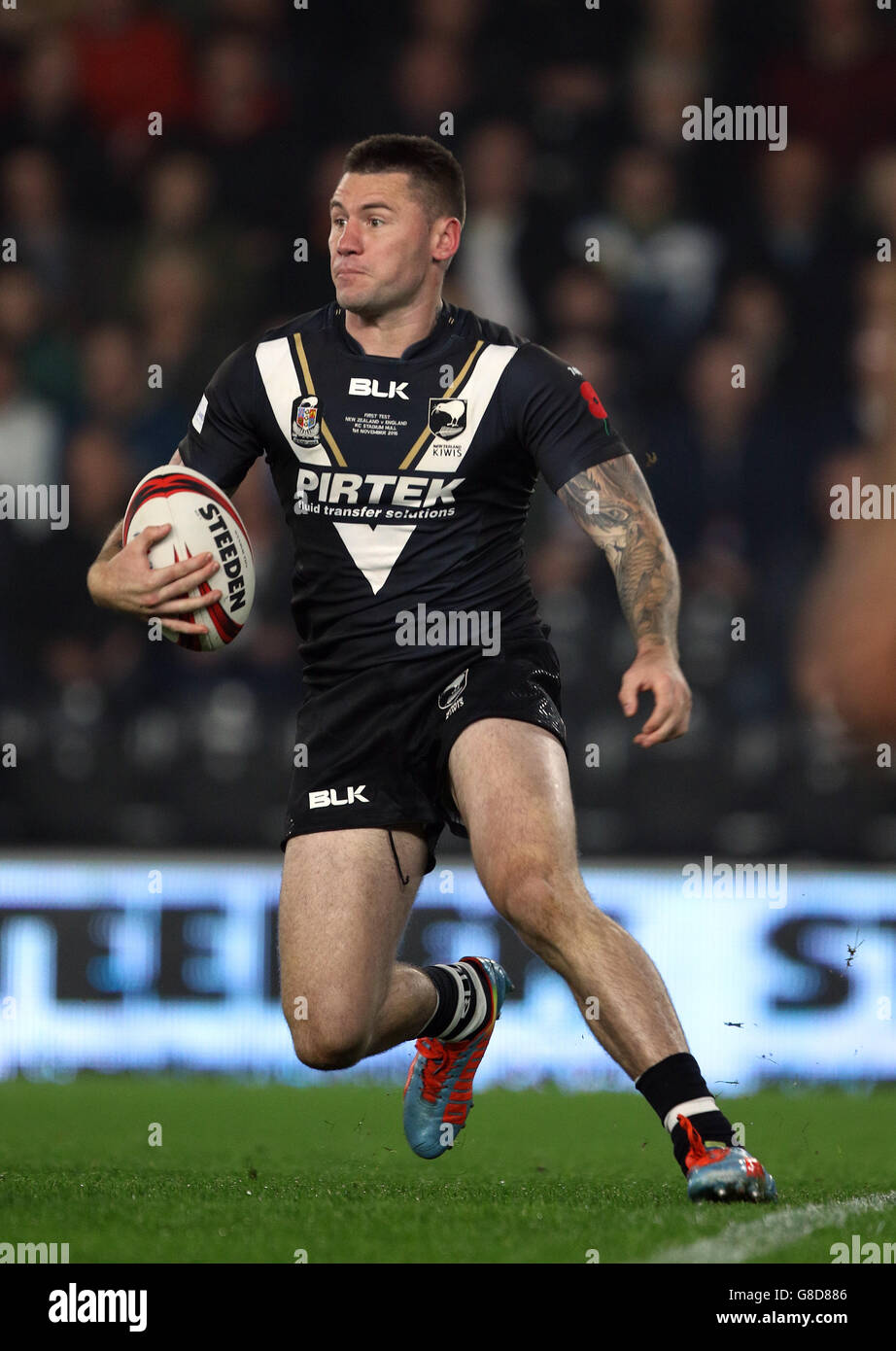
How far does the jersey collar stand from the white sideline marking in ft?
7.23

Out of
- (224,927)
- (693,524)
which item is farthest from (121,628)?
(693,524)

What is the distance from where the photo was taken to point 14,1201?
384 cm

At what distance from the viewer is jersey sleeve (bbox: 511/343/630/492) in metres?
4.26

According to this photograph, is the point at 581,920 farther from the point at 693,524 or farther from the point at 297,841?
the point at 693,524

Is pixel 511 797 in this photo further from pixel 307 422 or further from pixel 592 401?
pixel 307 422

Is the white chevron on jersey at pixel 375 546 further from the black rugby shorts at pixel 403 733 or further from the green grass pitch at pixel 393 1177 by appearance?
the green grass pitch at pixel 393 1177

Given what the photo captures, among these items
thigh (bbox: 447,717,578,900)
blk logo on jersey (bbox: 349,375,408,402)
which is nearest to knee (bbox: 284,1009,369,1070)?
thigh (bbox: 447,717,578,900)

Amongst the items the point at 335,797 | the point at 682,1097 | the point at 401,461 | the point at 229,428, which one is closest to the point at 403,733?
the point at 335,797

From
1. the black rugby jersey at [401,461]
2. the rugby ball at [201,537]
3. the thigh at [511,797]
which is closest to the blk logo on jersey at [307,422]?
the black rugby jersey at [401,461]

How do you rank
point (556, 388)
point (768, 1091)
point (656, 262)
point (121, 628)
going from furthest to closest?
point (656, 262) → point (121, 628) → point (768, 1091) → point (556, 388)

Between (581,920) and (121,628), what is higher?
(121,628)

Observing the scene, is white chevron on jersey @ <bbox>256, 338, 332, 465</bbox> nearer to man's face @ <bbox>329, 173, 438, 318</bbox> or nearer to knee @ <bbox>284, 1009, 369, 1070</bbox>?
man's face @ <bbox>329, 173, 438, 318</bbox>

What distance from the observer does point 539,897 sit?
3824mm
